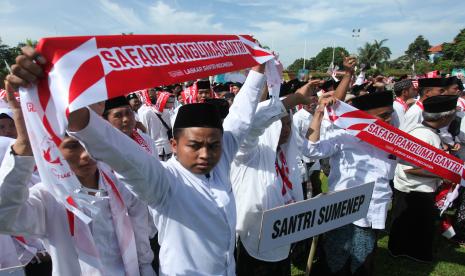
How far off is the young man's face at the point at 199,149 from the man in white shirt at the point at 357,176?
154 centimetres

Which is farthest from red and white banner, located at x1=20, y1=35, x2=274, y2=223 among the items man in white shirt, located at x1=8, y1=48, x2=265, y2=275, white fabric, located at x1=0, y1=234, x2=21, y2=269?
white fabric, located at x1=0, y1=234, x2=21, y2=269

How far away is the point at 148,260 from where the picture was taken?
2.08 m

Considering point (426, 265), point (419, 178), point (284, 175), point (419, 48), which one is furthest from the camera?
point (419, 48)

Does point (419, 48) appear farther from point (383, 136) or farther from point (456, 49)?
point (383, 136)

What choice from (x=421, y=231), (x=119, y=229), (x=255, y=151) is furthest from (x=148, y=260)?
(x=421, y=231)

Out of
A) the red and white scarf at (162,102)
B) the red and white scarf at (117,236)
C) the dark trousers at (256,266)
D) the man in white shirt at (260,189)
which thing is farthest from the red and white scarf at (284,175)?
the red and white scarf at (162,102)

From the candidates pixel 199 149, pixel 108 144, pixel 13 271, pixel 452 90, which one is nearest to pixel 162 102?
pixel 452 90

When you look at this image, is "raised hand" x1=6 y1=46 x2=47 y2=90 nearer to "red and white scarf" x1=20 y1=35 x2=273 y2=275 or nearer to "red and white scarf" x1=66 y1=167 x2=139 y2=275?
"red and white scarf" x1=20 y1=35 x2=273 y2=275

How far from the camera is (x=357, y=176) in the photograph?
3.33m

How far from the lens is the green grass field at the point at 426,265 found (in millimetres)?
4379

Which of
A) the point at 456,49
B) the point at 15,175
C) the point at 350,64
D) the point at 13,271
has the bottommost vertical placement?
the point at 456,49

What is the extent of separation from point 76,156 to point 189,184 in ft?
2.14

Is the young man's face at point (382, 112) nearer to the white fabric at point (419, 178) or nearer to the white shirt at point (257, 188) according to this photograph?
the white fabric at point (419, 178)

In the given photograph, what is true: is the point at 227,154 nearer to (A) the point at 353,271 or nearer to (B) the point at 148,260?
(B) the point at 148,260
